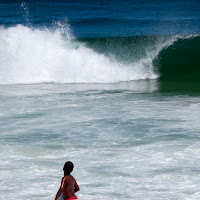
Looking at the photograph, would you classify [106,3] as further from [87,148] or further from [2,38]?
[87,148]

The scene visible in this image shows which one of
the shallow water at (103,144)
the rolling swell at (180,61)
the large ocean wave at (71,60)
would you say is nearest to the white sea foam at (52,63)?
the large ocean wave at (71,60)

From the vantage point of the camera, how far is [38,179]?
761 centimetres

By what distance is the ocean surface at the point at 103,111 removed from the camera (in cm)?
758

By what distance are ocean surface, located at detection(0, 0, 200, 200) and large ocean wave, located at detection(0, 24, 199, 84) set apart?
34mm

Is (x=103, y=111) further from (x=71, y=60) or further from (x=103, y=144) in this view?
(x=71, y=60)

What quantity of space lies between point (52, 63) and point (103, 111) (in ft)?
23.1

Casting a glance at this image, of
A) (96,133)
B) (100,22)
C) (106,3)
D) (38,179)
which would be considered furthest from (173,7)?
(38,179)

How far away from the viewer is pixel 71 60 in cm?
1862

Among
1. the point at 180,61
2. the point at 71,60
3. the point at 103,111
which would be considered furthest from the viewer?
the point at 180,61

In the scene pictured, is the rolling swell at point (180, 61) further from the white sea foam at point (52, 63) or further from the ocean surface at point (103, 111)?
the white sea foam at point (52, 63)

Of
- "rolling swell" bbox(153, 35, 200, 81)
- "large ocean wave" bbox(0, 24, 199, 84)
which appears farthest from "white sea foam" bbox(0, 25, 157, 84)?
"rolling swell" bbox(153, 35, 200, 81)

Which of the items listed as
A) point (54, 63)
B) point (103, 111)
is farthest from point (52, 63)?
point (103, 111)

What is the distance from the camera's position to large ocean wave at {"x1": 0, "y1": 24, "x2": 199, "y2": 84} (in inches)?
695

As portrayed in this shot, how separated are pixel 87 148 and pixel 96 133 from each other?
3.18 ft
